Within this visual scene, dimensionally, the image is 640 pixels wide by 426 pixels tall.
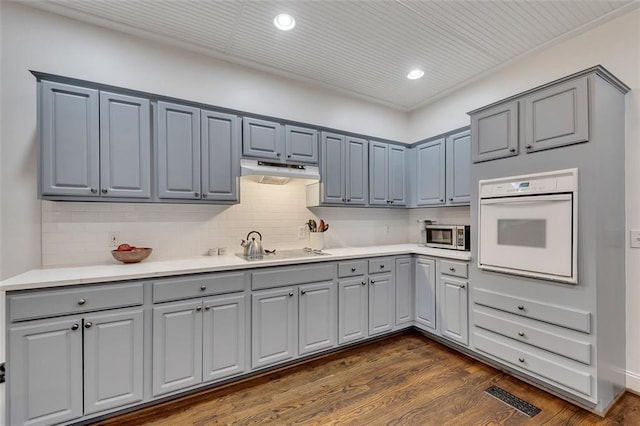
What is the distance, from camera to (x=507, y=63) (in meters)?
3.07

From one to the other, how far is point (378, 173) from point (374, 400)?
2.46 m

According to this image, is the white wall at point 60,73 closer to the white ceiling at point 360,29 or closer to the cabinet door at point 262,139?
the white ceiling at point 360,29

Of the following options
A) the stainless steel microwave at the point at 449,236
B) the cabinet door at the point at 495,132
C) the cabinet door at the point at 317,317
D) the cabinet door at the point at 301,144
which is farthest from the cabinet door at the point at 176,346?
the cabinet door at the point at 495,132

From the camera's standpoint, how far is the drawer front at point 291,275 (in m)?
2.41

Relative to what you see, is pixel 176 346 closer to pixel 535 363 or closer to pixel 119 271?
pixel 119 271

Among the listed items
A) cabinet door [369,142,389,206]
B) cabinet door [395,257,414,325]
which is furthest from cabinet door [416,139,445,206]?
cabinet door [395,257,414,325]

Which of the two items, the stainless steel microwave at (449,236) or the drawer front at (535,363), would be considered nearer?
the drawer front at (535,363)

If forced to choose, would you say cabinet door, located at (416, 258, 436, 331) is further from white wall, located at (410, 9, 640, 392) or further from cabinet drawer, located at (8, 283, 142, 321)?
cabinet drawer, located at (8, 283, 142, 321)

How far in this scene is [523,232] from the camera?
2.34 meters

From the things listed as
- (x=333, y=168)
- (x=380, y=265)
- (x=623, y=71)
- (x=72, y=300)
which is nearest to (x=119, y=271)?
(x=72, y=300)

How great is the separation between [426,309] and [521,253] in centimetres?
121

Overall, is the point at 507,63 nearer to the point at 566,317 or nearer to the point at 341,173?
the point at 341,173

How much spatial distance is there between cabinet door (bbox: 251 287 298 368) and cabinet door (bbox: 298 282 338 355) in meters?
0.08

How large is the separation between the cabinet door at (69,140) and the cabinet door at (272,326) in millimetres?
1530
